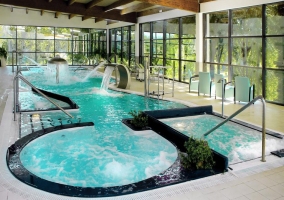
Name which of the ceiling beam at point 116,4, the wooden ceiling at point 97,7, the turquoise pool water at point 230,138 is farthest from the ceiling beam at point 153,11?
the turquoise pool water at point 230,138

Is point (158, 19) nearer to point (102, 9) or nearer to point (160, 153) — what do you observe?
point (102, 9)

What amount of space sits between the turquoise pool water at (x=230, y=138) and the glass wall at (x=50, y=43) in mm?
15679

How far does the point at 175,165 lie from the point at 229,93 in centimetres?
524

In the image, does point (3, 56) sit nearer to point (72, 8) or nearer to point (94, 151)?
point (72, 8)

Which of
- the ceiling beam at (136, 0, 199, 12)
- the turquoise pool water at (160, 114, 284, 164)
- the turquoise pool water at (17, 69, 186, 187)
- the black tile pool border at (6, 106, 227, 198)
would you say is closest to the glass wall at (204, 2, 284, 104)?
the ceiling beam at (136, 0, 199, 12)

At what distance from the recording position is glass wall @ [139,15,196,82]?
39.1 feet

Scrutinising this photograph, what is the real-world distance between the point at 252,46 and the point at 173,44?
481cm

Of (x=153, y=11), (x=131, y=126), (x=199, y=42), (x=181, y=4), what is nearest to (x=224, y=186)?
(x=131, y=126)

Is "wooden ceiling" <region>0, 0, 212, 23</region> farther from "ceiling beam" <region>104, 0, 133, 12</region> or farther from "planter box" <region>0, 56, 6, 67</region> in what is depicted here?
"planter box" <region>0, 56, 6, 67</region>

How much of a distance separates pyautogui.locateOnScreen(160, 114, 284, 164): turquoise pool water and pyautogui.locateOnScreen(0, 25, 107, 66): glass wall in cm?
1568

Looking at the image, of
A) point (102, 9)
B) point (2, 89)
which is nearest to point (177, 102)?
point (2, 89)

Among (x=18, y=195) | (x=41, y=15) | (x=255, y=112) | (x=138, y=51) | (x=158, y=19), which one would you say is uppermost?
(x=41, y=15)

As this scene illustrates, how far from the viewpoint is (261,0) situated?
809cm

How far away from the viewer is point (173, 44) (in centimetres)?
1309
